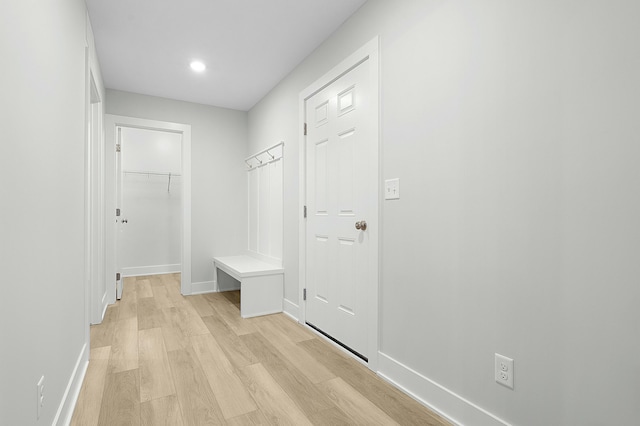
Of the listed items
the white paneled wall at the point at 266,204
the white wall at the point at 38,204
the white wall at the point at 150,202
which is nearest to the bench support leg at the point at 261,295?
the white paneled wall at the point at 266,204

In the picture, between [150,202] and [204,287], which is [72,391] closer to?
[204,287]

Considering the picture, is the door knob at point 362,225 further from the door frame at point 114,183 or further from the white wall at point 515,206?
the door frame at point 114,183

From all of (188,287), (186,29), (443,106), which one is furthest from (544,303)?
(188,287)

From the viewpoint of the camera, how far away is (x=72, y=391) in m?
1.70

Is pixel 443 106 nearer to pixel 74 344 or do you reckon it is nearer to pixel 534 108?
pixel 534 108

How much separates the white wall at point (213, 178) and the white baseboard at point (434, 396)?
281 centimetres

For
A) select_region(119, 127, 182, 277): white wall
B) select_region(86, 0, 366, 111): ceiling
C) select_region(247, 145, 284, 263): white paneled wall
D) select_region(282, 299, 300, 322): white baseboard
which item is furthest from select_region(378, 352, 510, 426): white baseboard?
select_region(119, 127, 182, 277): white wall

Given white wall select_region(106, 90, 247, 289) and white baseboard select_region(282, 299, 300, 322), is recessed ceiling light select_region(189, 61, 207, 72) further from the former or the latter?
white baseboard select_region(282, 299, 300, 322)

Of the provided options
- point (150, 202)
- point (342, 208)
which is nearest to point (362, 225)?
point (342, 208)

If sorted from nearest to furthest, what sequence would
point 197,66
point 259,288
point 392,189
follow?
point 392,189 < point 197,66 < point 259,288

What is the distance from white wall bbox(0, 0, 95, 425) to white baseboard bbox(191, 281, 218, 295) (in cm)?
214

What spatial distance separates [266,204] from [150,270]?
2.64 m

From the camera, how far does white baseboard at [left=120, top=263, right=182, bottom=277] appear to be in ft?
16.7

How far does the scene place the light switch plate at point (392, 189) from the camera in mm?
1909
